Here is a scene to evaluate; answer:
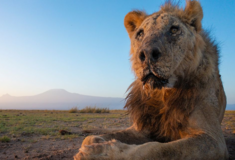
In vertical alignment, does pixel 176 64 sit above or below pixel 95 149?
above

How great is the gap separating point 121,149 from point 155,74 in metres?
0.88

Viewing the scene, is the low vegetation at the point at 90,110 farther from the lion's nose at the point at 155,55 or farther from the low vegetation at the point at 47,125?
the lion's nose at the point at 155,55

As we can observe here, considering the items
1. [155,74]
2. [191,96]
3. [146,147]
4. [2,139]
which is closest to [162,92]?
[191,96]

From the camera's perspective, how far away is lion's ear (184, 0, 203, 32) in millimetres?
2943

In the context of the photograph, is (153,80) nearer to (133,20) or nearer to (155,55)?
(155,55)

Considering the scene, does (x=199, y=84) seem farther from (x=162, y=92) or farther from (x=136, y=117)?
(x=136, y=117)

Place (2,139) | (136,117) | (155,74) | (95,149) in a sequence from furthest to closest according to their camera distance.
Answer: (2,139)
(136,117)
(155,74)
(95,149)

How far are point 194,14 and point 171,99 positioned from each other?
1367 mm

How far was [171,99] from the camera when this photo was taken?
266 centimetres

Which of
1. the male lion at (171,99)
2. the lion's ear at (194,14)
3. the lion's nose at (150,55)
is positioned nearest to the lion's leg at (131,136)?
the male lion at (171,99)

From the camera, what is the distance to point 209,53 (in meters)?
2.96

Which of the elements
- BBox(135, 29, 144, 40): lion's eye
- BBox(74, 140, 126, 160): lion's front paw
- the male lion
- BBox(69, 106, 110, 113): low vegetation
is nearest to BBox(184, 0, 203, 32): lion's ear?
the male lion

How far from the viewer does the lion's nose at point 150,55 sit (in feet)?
6.82

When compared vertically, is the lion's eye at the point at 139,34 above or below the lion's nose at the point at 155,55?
above
